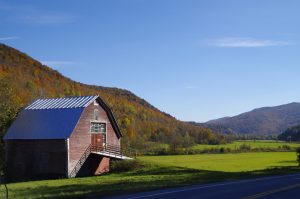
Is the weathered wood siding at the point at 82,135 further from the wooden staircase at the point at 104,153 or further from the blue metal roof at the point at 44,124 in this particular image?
the blue metal roof at the point at 44,124

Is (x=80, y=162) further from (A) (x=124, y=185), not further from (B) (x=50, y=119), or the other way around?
(A) (x=124, y=185)

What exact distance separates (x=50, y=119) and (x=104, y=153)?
19.9 ft

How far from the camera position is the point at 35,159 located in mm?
47531

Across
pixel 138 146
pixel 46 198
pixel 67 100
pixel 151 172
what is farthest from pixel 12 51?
pixel 46 198

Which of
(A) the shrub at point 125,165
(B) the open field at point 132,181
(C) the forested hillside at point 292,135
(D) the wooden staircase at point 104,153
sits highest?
(C) the forested hillside at point 292,135

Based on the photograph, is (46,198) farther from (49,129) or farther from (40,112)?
(40,112)

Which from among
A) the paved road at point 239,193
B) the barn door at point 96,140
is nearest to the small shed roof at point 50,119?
the barn door at point 96,140

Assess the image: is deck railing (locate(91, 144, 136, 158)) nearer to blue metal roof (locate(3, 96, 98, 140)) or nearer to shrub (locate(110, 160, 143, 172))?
shrub (locate(110, 160, 143, 172))

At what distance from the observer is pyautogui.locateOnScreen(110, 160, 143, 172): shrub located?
4656cm

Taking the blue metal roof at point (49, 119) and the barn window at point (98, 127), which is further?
the barn window at point (98, 127)

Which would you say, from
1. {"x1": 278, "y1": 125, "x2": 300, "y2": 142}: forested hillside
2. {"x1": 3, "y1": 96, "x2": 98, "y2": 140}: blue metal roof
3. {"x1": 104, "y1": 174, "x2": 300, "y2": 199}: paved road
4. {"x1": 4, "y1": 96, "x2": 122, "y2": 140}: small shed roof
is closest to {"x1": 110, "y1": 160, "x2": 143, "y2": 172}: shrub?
{"x1": 4, "y1": 96, "x2": 122, "y2": 140}: small shed roof

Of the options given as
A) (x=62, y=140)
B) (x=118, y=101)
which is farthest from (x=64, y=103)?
(x=118, y=101)

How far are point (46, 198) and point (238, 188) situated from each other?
313 inches

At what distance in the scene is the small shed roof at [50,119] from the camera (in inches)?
1833
